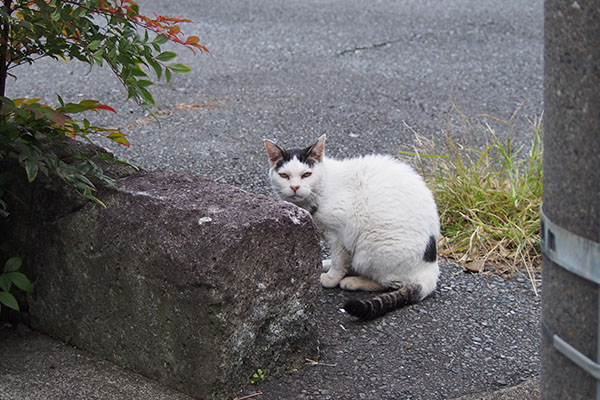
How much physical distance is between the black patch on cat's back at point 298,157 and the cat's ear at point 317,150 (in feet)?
0.05

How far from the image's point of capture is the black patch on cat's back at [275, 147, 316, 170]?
367 cm

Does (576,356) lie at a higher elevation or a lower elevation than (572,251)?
lower

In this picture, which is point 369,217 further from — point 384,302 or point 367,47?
point 367,47

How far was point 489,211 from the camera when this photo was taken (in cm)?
424

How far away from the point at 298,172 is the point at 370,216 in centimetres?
44

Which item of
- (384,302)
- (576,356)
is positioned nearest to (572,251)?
(576,356)

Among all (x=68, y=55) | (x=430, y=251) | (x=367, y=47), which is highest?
(x=367, y=47)

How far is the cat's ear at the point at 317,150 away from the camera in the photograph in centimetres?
366

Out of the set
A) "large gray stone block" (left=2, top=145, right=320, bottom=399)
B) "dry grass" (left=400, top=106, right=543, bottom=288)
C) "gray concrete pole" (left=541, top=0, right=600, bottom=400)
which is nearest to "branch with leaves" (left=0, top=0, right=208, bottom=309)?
"large gray stone block" (left=2, top=145, right=320, bottom=399)

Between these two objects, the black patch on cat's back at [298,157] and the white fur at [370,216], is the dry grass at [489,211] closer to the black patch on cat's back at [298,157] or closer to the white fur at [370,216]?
the white fur at [370,216]

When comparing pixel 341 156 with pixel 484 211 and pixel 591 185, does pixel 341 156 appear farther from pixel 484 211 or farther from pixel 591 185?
pixel 591 185

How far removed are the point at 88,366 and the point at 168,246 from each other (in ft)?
2.17

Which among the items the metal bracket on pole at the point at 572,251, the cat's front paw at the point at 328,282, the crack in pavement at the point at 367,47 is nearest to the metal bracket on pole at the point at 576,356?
the metal bracket on pole at the point at 572,251

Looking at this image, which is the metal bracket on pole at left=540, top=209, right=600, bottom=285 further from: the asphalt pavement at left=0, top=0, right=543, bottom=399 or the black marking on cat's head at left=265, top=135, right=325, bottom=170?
the black marking on cat's head at left=265, top=135, right=325, bottom=170
